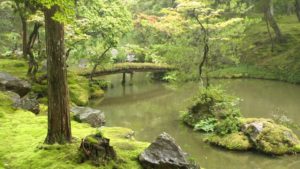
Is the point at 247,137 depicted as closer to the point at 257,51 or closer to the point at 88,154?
the point at 88,154

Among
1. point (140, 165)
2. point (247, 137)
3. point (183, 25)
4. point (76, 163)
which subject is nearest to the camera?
point (76, 163)

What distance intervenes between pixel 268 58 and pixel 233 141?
21405mm

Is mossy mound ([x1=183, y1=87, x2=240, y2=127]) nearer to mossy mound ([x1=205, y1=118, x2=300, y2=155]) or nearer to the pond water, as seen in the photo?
the pond water

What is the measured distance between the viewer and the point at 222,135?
15.2 metres

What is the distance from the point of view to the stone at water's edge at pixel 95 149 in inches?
297

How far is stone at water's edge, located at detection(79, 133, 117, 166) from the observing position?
297 inches

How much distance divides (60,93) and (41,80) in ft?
45.7

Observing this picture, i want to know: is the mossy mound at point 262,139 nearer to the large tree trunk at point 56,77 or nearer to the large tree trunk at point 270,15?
the large tree trunk at point 56,77

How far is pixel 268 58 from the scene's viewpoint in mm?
33938

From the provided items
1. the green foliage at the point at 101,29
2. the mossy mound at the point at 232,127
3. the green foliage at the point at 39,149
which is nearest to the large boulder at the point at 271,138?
the mossy mound at the point at 232,127

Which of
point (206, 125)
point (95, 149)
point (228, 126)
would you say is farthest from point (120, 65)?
point (95, 149)

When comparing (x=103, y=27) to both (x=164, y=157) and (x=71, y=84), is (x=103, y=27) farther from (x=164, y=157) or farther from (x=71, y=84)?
(x=164, y=157)

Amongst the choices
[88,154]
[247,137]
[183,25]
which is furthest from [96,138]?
[183,25]

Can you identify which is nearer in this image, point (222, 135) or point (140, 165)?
point (140, 165)
